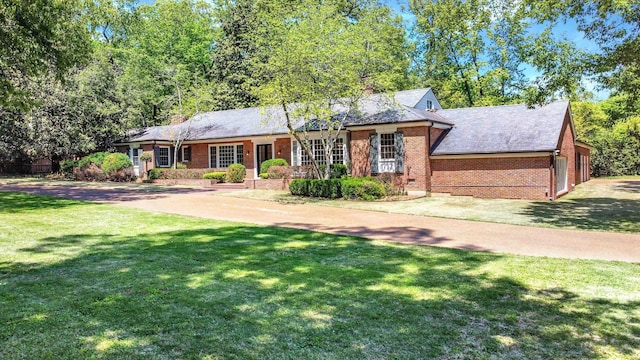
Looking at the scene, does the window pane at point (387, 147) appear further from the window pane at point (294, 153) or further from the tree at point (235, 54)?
the tree at point (235, 54)

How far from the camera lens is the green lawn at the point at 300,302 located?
3.89 meters

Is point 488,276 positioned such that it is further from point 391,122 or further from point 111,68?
point 111,68

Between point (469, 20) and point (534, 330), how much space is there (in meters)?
38.7

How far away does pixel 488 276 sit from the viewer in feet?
A: 21.4

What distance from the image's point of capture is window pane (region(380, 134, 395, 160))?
2120cm

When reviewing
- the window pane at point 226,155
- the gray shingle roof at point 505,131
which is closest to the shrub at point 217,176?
the window pane at point 226,155

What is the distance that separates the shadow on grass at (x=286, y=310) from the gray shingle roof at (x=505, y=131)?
13.3 m

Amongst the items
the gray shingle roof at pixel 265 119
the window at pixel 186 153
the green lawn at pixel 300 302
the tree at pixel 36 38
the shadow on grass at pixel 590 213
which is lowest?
the shadow on grass at pixel 590 213

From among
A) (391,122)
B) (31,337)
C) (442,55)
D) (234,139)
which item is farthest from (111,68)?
(31,337)

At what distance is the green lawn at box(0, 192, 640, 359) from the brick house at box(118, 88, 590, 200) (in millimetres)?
12213

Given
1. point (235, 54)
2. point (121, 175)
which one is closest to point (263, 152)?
point (121, 175)

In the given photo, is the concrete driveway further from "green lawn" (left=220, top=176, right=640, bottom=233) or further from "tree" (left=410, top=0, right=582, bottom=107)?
"tree" (left=410, top=0, right=582, bottom=107)

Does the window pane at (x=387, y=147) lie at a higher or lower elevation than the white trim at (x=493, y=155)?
higher

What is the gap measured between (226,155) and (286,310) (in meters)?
24.6
